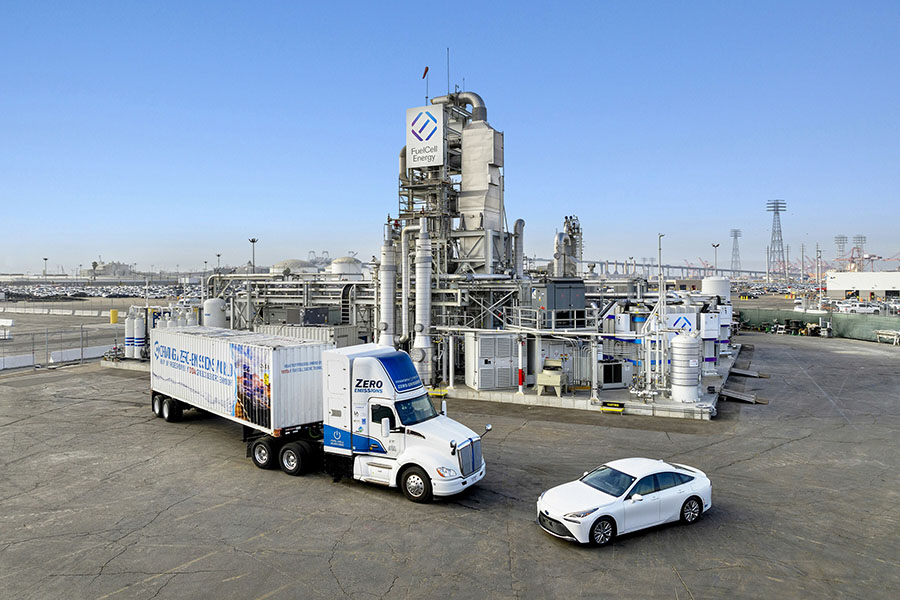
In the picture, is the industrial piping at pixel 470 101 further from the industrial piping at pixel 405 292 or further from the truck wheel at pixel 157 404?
the truck wheel at pixel 157 404

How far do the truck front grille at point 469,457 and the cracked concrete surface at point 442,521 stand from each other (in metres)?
0.80

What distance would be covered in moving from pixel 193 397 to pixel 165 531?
768 centimetres

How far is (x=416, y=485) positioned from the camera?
12727 mm

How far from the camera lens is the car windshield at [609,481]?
10.9m

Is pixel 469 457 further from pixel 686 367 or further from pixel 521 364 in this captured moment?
pixel 686 367

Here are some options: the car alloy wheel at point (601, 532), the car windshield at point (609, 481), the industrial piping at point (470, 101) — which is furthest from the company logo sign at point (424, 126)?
the car alloy wheel at point (601, 532)

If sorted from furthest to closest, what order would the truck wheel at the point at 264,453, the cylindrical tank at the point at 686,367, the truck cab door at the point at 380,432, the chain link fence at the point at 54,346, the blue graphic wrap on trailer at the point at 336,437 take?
the chain link fence at the point at 54,346 → the cylindrical tank at the point at 686,367 → the truck wheel at the point at 264,453 → the blue graphic wrap on trailer at the point at 336,437 → the truck cab door at the point at 380,432

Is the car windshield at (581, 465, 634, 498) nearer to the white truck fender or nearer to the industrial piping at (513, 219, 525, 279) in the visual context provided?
the white truck fender

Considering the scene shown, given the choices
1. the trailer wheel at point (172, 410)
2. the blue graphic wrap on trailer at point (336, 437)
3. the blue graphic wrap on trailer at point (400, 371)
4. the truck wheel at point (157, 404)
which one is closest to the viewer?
the blue graphic wrap on trailer at point (400, 371)

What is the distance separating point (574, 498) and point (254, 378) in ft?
29.7

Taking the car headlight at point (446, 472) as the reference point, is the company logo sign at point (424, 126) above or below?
above

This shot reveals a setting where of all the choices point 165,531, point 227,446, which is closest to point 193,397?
point 227,446

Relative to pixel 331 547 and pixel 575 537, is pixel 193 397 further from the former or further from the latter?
pixel 575 537

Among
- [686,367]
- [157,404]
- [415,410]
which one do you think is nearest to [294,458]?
[415,410]
